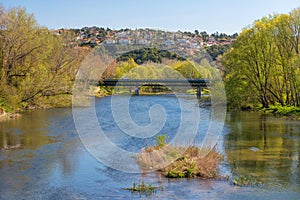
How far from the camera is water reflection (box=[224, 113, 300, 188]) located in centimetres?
1578

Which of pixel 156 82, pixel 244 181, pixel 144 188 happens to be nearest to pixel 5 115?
pixel 144 188

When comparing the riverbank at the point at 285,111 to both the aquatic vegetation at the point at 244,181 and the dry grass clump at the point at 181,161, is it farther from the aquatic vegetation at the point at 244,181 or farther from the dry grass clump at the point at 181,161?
the aquatic vegetation at the point at 244,181

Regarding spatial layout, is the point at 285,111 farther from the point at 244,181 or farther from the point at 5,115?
the point at 244,181

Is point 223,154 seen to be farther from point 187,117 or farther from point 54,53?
point 54,53

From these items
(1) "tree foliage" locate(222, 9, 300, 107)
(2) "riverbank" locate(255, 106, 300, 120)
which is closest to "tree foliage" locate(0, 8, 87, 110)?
(1) "tree foliage" locate(222, 9, 300, 107)

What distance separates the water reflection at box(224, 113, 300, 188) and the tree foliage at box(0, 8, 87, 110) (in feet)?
62.0

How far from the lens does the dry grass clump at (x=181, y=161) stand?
50.1 ft

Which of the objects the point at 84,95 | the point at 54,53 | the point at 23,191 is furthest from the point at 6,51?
the point at 23,191

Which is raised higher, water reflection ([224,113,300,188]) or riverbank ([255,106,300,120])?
riverbank ([255,106,300,120])

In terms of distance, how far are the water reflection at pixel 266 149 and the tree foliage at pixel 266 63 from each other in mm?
9502

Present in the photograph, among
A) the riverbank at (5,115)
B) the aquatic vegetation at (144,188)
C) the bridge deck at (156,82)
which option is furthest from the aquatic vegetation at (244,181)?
the bridge deck at (156,82)

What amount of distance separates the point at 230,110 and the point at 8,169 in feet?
98.3

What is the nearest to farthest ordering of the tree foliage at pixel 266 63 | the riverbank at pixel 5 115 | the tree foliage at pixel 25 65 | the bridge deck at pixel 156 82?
the riverbank at pixel 5 115 < the tree foliage at pixel 25 65 < the tree foliage at pixel 266 63 < the bridge deck at pixel 156 82

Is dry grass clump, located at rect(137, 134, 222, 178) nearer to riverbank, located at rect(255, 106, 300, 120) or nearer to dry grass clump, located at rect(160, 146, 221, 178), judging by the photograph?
dry grass clump, located at rect(160, 146, 221, 178)
